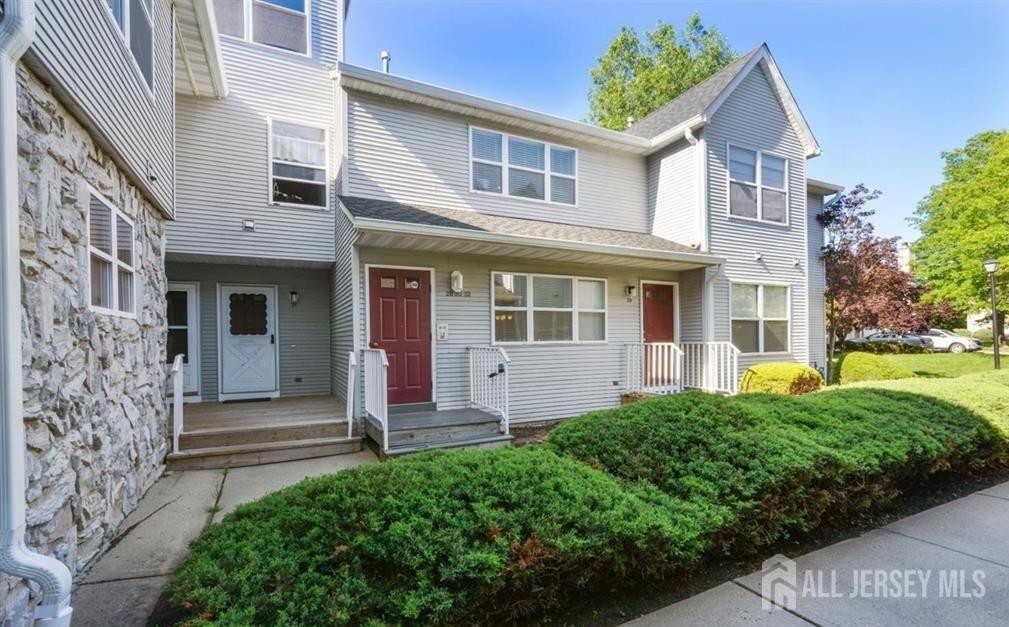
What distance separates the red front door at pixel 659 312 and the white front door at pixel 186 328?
25.9 ft

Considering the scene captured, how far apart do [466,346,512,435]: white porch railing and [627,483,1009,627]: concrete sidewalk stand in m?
4.01

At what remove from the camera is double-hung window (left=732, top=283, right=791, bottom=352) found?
9250 millimetres

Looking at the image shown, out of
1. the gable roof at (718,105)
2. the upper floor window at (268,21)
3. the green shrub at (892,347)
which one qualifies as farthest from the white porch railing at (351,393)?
the green shrub at (892,347)

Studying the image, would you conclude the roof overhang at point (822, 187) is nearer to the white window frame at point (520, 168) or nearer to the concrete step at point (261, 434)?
the white window frame at point (520, 168)

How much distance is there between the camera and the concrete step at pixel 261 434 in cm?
523

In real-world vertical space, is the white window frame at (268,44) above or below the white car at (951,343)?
above

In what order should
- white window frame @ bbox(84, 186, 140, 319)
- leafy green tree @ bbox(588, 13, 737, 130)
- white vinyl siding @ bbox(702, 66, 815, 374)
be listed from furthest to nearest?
1. leafy green tree @ bbox(588, 13, 737, 130)
2. white vinyl siding @ bbox(702, 66, 815, 374)
3. white window frame @ bbox(84, 186, 140, 319)

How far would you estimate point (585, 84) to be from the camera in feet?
68.1

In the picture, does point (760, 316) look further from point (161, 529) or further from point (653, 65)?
point (653, 65)

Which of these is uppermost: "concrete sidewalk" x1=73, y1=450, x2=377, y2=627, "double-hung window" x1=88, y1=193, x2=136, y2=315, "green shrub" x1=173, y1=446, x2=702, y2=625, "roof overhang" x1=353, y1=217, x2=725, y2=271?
"roof overhang" x1=353, y1=217, x2=725, y2=271

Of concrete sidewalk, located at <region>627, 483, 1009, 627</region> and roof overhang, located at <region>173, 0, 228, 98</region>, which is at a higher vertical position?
roof overhang, located at <region>173, 0, 228, 98</region>

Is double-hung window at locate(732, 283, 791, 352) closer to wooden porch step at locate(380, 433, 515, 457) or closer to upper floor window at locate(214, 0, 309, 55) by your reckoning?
wooden porch step at locate(380, 433, 515, 457)

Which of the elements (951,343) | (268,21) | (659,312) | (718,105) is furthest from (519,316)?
(951,343)

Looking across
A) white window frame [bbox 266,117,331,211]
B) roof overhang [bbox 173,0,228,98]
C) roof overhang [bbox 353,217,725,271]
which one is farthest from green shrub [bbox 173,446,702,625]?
roof overhang [bbox 173,0,228,98]
